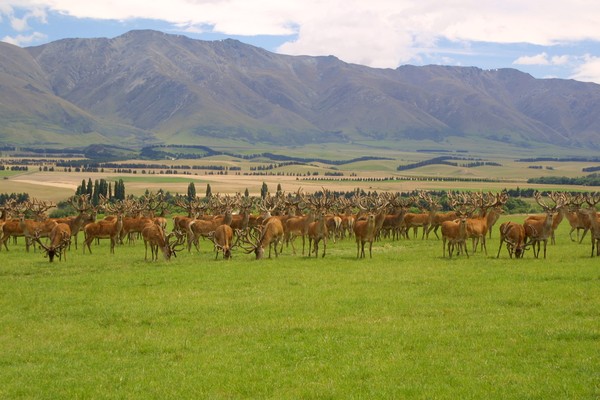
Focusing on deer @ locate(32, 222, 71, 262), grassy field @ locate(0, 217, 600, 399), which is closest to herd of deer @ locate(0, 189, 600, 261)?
deer @ locate(32, 222, 71, 262)

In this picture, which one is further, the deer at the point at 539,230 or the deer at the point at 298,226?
the deer at the point at 298,226

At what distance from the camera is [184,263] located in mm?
33344

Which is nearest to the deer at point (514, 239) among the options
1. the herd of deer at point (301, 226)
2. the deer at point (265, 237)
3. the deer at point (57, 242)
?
the herd of deer at point (301, 226)

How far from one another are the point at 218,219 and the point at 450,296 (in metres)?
23.8

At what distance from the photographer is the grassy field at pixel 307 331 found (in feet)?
46.3

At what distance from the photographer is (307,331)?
18344mm

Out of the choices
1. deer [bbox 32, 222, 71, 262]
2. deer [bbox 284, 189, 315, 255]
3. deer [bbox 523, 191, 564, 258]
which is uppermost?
deer [bbox 523, 191, 564, 258]

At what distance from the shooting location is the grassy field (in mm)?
14125

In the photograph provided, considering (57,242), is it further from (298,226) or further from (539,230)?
(539,230)

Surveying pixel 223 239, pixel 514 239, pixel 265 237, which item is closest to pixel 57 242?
pixel 223 239

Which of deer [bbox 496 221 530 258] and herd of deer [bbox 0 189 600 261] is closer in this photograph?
deer [bbox 496 221 530 258]

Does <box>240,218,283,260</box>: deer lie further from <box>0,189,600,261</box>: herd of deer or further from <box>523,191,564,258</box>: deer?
<box>523,191,564,258</box>: deer

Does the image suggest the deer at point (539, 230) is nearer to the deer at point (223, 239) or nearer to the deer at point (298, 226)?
the deer at point (298, 226)

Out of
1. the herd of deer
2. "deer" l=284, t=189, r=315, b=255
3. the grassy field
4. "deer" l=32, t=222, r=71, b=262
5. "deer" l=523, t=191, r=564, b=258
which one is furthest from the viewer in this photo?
"deer" l=284, t=189, r=315, b=255
